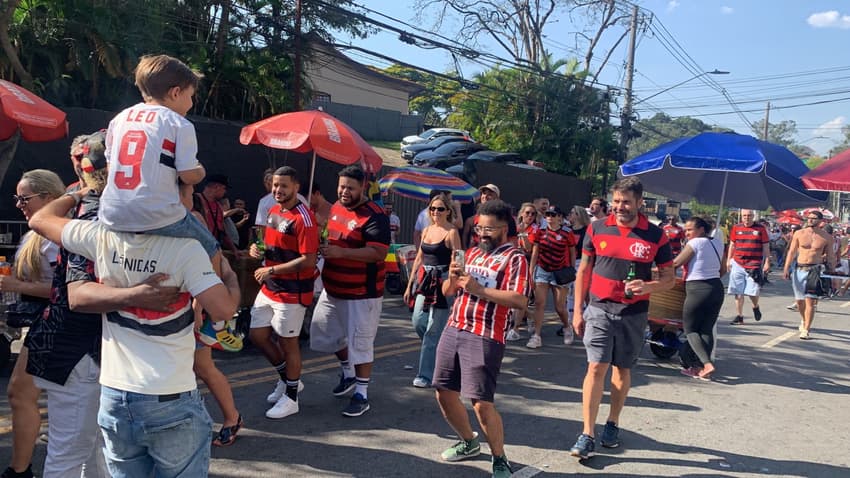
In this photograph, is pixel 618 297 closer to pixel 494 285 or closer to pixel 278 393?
pixel 494 285

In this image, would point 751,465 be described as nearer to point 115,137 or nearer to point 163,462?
point 163,462

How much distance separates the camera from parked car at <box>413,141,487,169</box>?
68.3 feet

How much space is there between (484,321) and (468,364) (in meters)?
0.28

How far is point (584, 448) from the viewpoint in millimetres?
4812

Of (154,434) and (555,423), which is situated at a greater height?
(154,434)

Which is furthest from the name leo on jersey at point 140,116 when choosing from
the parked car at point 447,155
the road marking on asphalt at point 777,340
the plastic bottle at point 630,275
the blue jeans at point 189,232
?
the parked car at point 447,155

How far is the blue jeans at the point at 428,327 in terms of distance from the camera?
6051 millimetres

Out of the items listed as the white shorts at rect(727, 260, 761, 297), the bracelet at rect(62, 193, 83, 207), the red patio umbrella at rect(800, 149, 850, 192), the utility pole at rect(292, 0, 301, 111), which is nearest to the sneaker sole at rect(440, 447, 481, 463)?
the bracelet at rect(62, 193, 83, 207)

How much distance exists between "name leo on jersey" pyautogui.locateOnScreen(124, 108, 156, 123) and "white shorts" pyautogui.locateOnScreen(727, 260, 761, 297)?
439 inches

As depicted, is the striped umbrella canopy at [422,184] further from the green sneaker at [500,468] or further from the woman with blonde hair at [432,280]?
the green sneaker at [500,468]

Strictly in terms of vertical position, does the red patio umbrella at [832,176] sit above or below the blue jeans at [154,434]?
above

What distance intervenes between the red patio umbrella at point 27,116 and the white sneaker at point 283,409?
3905 millimetres

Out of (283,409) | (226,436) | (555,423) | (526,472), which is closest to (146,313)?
(226,436)

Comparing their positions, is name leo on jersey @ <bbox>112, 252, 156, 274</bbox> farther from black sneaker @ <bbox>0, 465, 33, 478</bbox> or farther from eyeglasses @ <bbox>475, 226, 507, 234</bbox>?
eyeglasses @ <bbox>475, 226, 507, 234</bbox>
